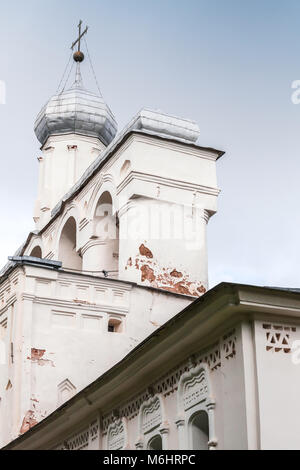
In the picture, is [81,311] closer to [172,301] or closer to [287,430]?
[172,301]

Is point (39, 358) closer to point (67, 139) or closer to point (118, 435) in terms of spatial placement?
point (118, 435)

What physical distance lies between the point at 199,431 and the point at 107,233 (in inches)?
419

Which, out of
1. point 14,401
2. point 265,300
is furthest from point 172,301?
point 265,300

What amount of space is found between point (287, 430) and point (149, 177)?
1098 cm

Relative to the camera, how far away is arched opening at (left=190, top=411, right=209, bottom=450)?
1134 cm

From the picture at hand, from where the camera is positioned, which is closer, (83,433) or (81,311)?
(83,433)

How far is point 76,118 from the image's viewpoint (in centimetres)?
2525

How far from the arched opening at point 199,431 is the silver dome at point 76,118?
48.2ft

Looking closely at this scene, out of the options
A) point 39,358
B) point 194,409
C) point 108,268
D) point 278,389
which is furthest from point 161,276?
point 278,389

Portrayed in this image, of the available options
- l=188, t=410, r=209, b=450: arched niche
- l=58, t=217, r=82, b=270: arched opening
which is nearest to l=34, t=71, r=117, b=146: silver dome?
l=58, t=217, r=82, b=270: arched opening

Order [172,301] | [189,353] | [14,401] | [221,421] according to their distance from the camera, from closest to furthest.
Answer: [221,421] → [189,353] → [14,401] → [172,301]

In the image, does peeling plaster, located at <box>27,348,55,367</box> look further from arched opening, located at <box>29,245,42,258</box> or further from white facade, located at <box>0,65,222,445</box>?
arched opening, located at <box>29,245,42,258</box>
